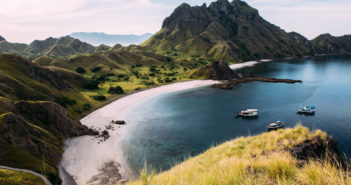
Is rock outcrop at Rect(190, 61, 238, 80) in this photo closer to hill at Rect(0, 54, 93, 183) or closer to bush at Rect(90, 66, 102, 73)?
bush at Rect(90, 66, 102, 73)

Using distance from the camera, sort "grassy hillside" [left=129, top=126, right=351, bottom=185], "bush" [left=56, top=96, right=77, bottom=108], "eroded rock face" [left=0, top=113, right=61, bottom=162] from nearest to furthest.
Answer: "grassy hillside" [left=129, top=126, right=351, bottom=185] → "eroded rock face" [left=0, top=113, right=61, bottom=162] → "bush" [left=56, top=96, right=77, bottom=108]

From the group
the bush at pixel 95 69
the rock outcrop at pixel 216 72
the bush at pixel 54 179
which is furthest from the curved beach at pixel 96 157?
the rock outcrop at pixel 216 72

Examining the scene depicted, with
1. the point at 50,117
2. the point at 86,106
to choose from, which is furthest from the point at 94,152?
the point at 86,106

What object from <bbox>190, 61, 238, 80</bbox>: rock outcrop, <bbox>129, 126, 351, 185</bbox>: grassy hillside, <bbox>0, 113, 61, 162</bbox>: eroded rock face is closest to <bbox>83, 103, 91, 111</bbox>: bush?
<bbox>0, 113, 61, 162</bbox>: eroded rock face

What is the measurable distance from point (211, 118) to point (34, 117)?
2258 inches

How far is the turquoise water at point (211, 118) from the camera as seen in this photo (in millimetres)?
47750

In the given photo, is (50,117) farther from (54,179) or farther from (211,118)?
(211,118)

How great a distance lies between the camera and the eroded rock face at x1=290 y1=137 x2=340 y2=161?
1109 centimetres

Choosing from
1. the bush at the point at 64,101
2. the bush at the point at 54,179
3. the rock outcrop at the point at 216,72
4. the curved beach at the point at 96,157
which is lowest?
the curved beach at the point at 96,157

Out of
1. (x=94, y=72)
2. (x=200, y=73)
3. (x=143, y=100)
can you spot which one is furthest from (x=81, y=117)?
(x=200, y=73)

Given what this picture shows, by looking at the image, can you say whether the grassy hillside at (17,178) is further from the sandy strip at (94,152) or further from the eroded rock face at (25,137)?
the eroded rock face at (25,137)

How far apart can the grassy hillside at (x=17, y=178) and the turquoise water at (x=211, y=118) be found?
57.2 feet

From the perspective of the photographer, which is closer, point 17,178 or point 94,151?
point 17,178

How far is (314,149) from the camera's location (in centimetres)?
1198
